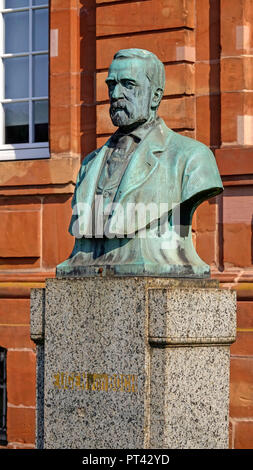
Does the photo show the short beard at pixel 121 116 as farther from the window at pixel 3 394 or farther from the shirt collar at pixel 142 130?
the window at pixel 3 394

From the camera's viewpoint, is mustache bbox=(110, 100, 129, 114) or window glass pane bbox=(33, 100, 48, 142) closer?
mustache bbox=(110, 100, 129, 114)

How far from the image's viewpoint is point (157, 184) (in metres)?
6.83

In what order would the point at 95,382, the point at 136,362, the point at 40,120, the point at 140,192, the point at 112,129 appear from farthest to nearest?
the point at 40,120, the point at 112,129, the point at 140,192, the point at 95,382, the point at 136,362

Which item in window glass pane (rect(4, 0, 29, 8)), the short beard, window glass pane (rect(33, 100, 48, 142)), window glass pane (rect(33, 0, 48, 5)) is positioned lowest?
the short beard

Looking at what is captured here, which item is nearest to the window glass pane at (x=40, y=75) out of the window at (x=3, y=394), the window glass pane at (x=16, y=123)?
the window glass pane at (x=16, y=123)

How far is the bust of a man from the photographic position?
673 centimetres

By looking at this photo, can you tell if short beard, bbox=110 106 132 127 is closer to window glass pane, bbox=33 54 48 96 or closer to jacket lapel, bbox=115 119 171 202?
jacket lapel, bbox=115 119 171 202

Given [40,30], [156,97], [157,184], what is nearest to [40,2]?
[40,30]

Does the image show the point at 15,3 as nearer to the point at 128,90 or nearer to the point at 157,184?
the point at 128,90

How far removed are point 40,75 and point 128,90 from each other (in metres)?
6.05

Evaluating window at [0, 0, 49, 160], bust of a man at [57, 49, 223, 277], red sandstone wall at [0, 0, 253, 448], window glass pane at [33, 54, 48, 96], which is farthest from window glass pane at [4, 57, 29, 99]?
bust of a man at [57, 49, 223, 277]

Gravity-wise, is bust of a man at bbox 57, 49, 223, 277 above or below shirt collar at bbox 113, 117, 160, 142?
below

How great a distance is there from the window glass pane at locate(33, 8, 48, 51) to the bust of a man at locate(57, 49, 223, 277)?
5.87 meters

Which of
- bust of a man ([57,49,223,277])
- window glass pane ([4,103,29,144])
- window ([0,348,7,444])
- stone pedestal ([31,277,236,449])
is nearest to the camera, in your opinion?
stone pedestal ([31,277,236,449])
